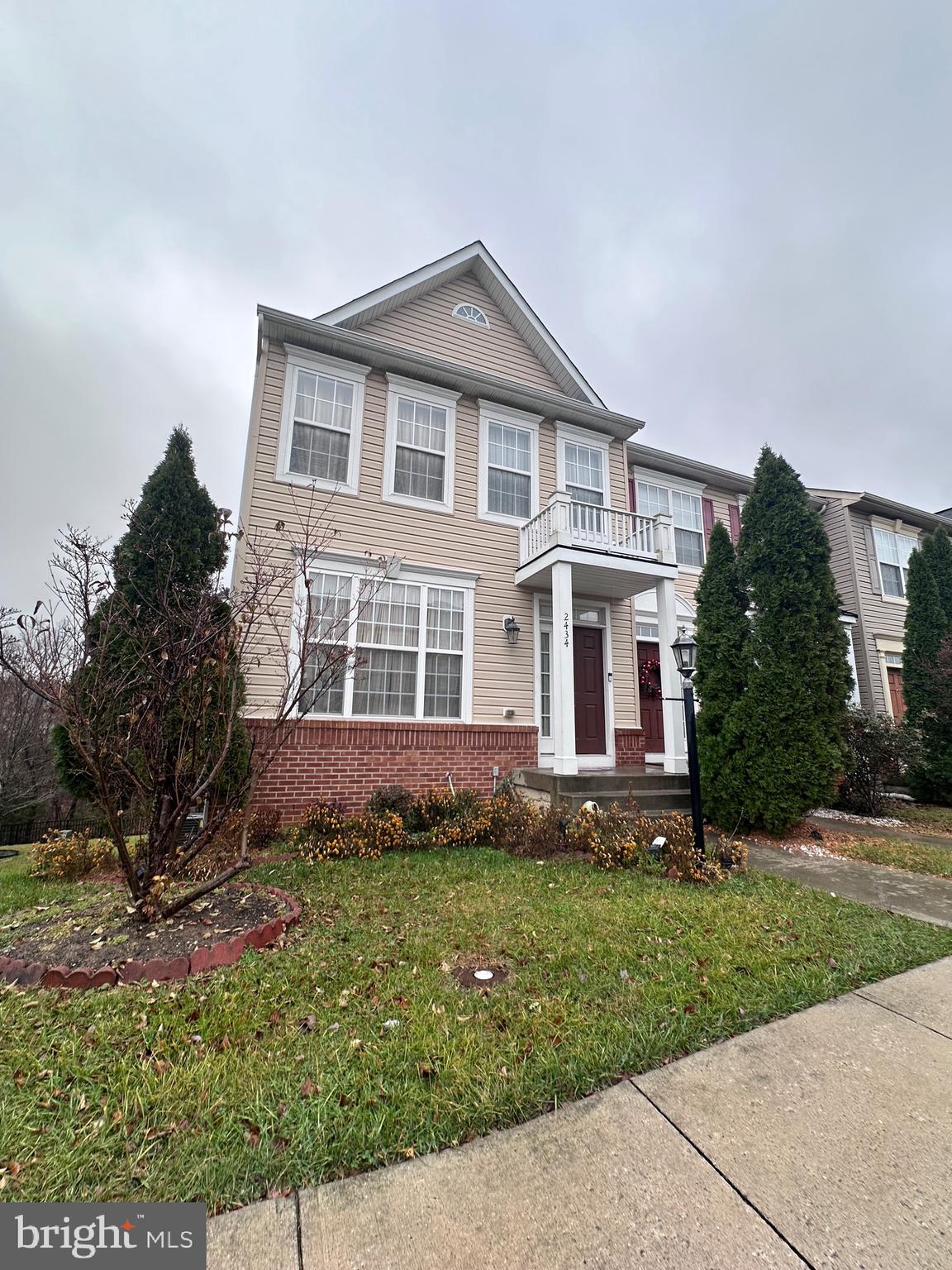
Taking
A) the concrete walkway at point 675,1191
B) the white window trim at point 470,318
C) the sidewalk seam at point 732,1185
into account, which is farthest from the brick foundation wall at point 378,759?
the white window trim at point 470,318

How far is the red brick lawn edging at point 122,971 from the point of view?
3047 millimetres

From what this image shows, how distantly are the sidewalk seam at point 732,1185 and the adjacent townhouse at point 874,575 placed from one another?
14757 mm

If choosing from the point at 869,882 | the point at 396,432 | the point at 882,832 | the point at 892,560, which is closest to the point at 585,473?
the point at 396,432

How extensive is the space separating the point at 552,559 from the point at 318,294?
83.1ft

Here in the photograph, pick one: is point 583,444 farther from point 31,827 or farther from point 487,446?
point 31,827

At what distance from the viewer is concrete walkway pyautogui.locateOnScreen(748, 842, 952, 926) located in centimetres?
443

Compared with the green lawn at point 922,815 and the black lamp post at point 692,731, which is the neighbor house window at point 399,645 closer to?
the black lamp post at point 692,731

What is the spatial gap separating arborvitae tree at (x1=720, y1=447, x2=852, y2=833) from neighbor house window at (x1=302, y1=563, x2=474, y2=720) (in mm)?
4194

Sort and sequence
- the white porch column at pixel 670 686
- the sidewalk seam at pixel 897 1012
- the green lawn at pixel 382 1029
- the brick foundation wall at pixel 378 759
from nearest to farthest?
the green lawn at pixel 382 1029, the sidewalk seam at pixel 897 1012, the brick foundation wall at pixel 378 759, the white porch column at pixel 670 686

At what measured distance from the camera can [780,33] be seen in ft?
28.8

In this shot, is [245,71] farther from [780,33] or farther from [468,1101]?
[468,1101]

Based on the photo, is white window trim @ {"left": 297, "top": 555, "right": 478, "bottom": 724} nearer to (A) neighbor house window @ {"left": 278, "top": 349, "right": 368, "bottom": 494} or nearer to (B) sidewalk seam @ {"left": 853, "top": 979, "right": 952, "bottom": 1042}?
(A) neighbor house window @ {"left": 278, "top": 349, "right": 368, "bottom": 494}

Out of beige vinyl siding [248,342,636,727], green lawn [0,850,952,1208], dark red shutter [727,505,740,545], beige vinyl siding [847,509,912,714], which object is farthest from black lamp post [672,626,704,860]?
beige vinyl siding [847,509,912,714]

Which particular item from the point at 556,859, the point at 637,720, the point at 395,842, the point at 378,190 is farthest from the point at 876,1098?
the point at 378,190
